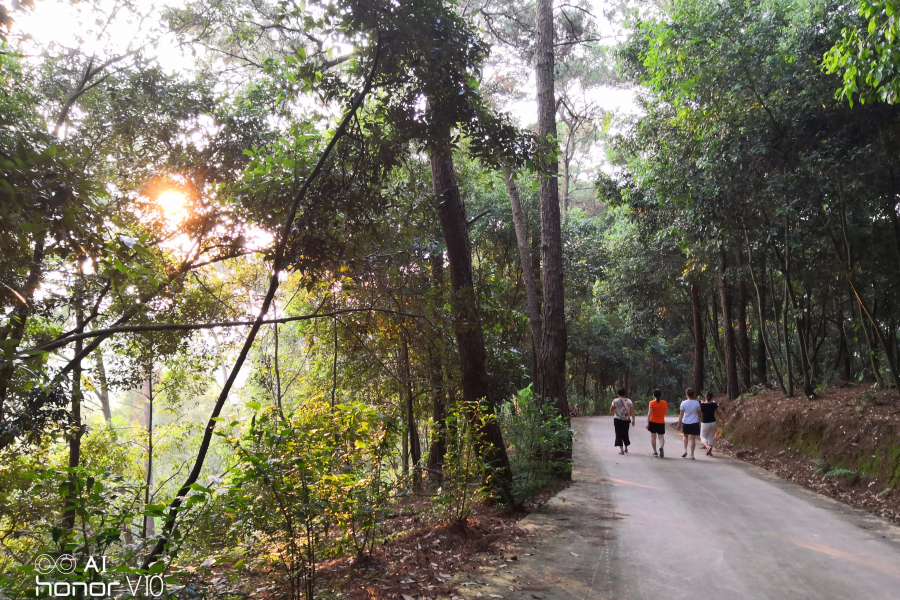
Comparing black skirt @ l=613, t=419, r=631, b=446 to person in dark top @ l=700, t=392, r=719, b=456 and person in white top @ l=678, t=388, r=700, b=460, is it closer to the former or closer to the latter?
person in white top @ l=678, t=388, r=700, b=460

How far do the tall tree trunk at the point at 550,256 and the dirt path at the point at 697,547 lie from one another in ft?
6.83

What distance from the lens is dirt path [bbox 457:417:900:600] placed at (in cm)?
510

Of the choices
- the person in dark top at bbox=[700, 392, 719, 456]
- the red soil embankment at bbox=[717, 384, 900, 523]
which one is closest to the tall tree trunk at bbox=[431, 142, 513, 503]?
the red soil embankment at bbox=[717, 384, 900, 523]

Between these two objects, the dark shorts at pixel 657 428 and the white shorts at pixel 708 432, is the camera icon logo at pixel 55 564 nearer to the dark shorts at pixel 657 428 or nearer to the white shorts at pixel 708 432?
the dark shorts at pixel 657 428

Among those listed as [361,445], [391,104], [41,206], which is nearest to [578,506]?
[361,445]

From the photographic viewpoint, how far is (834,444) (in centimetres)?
1082

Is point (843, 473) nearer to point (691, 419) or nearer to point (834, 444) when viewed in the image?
point (834, 444)

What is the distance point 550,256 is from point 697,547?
21.3 feet

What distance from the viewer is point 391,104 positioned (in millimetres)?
6047

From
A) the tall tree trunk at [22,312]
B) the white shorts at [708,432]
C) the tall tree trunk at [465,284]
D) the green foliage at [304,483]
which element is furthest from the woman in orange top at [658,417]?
the tall tree trunk at [22,312]

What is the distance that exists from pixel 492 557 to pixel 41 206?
528cm

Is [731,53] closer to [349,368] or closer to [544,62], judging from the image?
[544,62]

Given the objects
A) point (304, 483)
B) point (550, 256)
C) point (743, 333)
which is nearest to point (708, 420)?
point (550, 256)

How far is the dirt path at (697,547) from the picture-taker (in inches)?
201
